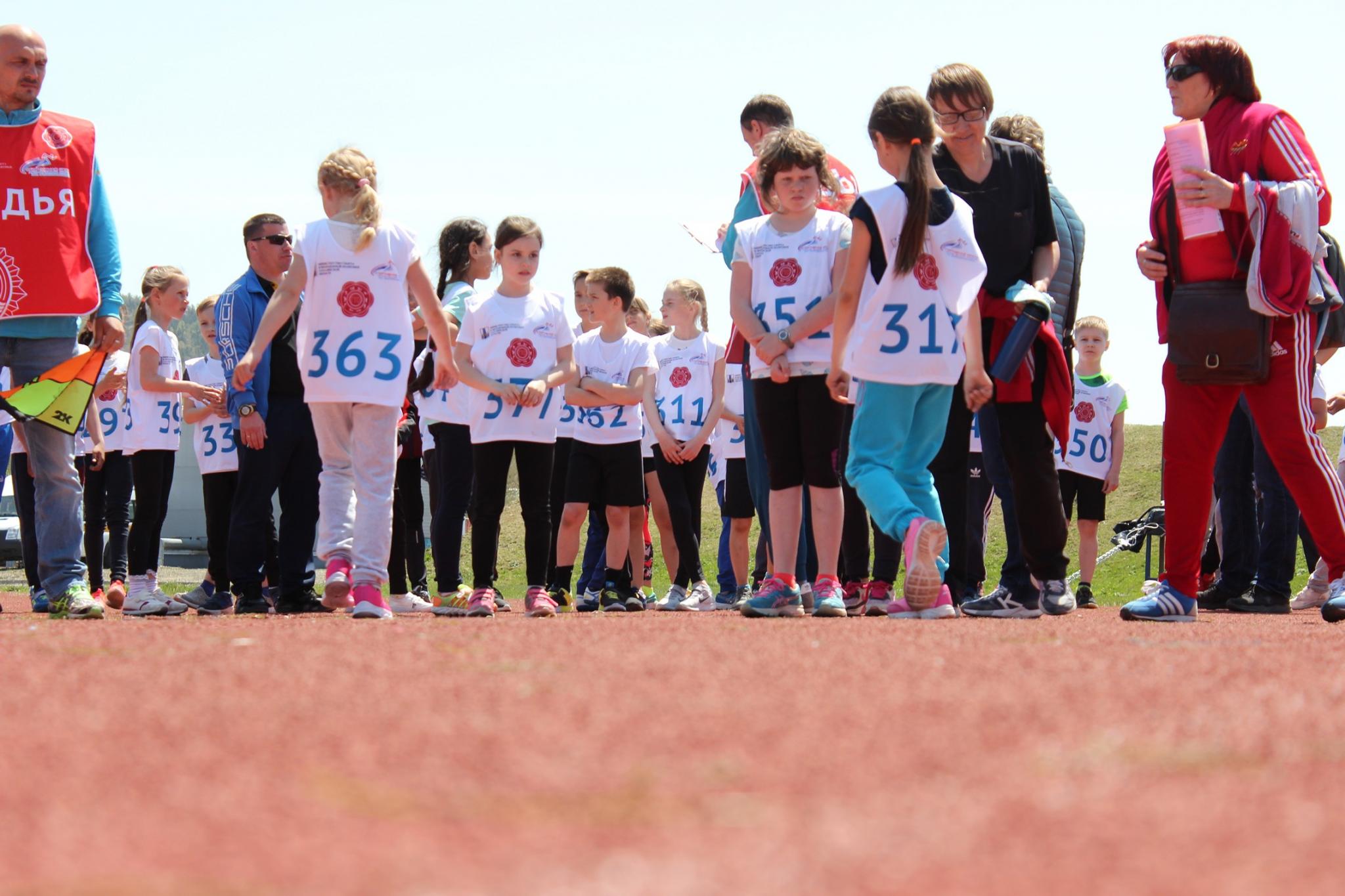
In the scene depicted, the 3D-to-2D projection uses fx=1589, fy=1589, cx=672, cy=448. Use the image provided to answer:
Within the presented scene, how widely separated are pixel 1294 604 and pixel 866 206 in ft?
14.3

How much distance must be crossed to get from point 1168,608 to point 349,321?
139 inches

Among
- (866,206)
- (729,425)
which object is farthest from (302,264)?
(729,425)

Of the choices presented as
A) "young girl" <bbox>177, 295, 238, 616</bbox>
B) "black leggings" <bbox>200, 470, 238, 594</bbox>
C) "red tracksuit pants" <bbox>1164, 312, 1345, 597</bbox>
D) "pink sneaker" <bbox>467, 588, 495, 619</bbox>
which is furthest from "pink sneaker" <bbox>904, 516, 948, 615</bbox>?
"black leggings" <bbox>200, 470, 238, 594</bbox>

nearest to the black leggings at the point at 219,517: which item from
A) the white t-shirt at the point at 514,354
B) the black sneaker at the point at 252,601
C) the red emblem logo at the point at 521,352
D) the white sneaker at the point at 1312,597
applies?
the black sneaker at the point at 252,601

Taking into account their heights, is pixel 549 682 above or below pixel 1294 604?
above

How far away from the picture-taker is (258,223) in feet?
26.4

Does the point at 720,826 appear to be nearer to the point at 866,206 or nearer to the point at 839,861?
the point at 839,861

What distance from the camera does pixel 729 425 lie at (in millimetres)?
10797

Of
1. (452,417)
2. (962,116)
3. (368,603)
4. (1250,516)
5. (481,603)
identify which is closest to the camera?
(368,603)

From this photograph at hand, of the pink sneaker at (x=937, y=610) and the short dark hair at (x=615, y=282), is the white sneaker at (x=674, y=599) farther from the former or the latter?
the pink sneaker at (x=937, y=610)

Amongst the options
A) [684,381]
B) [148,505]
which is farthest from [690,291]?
[148,505]

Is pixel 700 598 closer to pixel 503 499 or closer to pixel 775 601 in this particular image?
pixel 503 499

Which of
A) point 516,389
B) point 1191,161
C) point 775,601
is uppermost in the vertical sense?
point 1191,161

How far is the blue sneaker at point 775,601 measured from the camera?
6422mm
